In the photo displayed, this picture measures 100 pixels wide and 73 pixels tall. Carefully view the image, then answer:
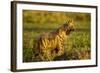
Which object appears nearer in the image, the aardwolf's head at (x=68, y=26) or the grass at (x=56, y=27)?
the grass at (x=56, y=27)

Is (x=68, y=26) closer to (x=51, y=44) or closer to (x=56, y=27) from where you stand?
(x=56, y=27)

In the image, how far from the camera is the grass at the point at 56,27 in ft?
6.70

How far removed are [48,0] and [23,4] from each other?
0.84 ft

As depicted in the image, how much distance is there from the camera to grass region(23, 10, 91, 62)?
204 centimetres

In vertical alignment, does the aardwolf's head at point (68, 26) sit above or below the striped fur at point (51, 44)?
above

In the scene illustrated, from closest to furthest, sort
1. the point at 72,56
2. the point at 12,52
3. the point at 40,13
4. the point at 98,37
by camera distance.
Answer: the point at 12,52 → the point at 40,13 → the point at 72,56 → the point at 98,37

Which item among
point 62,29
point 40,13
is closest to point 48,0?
point 40,13

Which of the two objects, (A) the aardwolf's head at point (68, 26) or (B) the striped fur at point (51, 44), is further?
(A) the aardwolf's head at point (68, 26)

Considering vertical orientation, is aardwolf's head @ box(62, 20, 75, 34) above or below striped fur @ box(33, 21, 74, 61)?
above

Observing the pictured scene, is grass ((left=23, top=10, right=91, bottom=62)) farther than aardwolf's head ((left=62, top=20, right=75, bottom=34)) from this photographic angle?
No

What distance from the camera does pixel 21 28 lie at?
2.01m

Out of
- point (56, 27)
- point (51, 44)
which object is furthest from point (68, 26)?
point (51, 44)

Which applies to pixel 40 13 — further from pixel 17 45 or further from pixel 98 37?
pixel 98 37

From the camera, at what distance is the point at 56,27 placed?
2164mm
